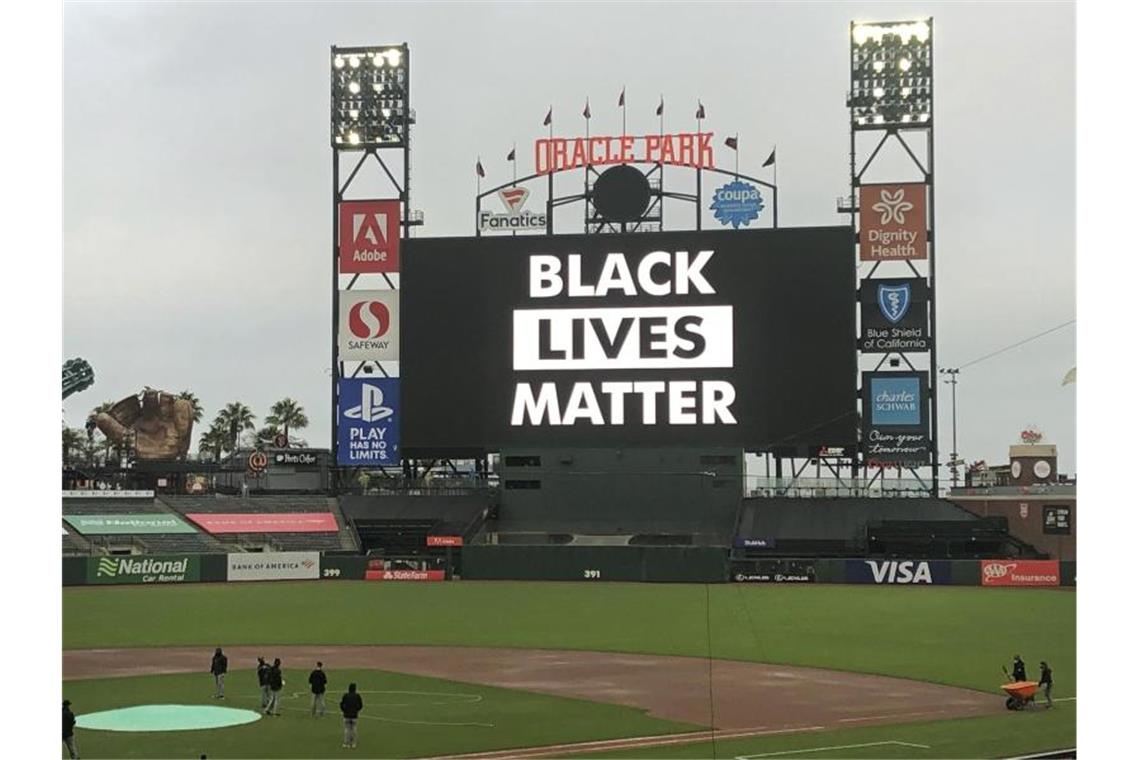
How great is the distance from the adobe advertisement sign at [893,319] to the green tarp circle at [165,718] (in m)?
44.6

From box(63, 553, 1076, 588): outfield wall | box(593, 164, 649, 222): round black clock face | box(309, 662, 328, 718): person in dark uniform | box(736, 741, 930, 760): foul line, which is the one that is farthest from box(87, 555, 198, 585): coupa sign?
box(736, 741, 930, 760): foul line

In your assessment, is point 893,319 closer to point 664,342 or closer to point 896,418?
point 896,418

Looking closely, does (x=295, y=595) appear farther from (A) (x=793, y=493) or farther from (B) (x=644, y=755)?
(B) (x=644, y=755)

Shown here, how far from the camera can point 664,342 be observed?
57.3 meters

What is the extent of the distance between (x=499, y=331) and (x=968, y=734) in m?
39.1

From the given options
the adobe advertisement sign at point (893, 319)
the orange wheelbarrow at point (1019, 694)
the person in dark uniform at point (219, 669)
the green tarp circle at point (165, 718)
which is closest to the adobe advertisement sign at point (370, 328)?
the adobe advertisement sign at point (893, 319)

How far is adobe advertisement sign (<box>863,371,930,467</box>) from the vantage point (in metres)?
63.2

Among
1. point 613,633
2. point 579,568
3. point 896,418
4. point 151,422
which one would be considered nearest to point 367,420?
point 579,568

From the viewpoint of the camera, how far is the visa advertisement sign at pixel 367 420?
64.5 meters

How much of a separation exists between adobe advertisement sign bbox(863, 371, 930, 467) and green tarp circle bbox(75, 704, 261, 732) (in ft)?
143

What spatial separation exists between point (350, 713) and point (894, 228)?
4908cm

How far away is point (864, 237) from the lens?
209 feet

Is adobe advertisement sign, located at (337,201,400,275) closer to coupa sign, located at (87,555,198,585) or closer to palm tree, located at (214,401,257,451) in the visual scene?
coupa sign, located at (87,555,198,585)

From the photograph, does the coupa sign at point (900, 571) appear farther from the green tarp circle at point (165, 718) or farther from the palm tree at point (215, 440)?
the palm tree at point (215, 440)
